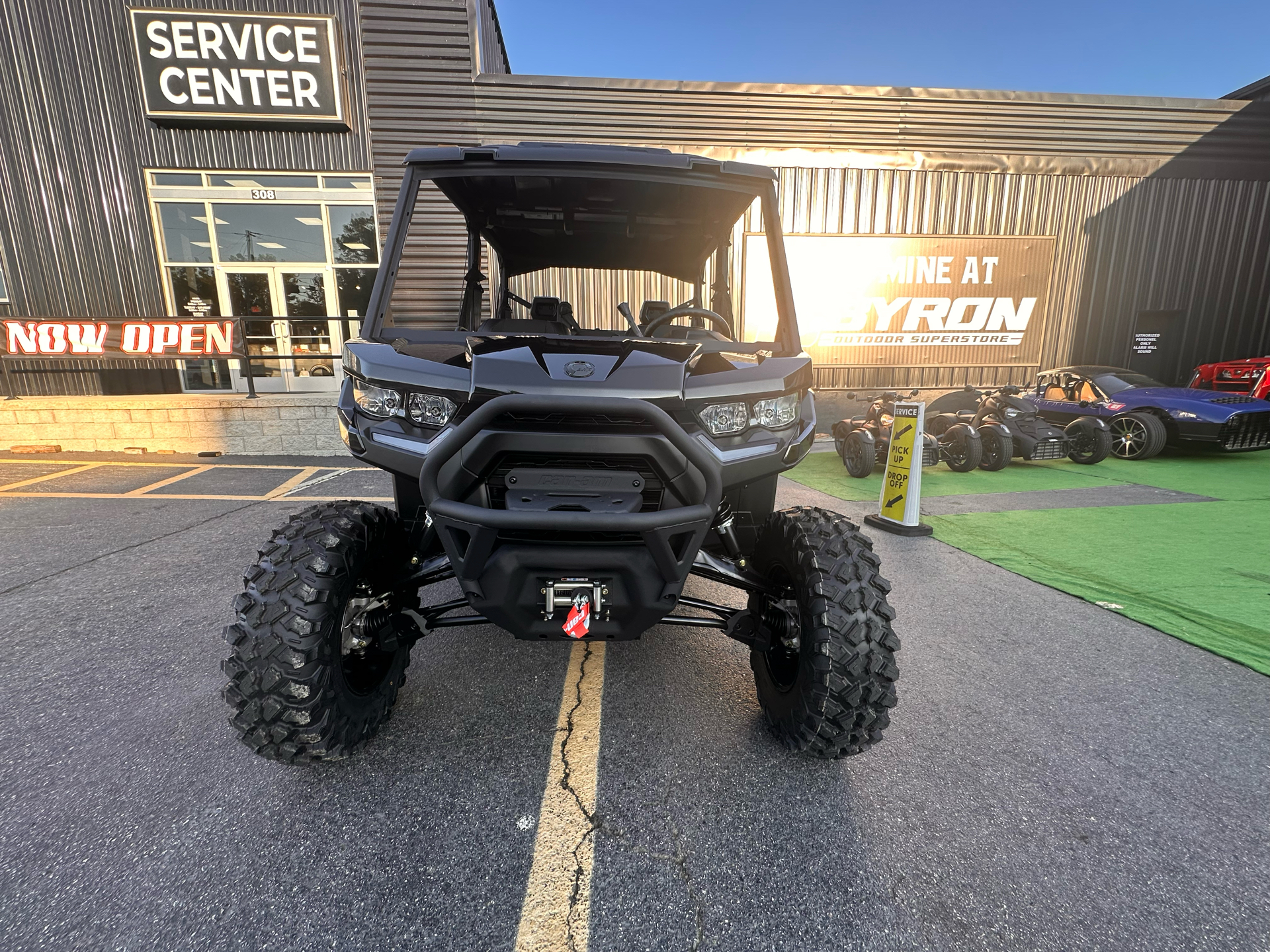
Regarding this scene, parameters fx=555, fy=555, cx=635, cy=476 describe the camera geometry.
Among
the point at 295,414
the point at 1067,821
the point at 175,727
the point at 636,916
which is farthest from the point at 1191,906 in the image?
the point at 295,414

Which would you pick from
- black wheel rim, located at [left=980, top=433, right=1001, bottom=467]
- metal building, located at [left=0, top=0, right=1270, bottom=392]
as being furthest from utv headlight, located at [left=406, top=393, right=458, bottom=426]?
metal building, located at [left=0, top=0, right=1270, bottom=392]

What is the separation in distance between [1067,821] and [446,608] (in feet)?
7.50

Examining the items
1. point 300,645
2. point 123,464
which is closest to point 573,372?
point 300,645

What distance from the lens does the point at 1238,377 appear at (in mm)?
9508

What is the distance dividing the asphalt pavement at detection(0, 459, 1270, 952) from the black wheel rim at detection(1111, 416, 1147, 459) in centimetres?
691

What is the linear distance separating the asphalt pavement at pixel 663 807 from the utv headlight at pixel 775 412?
1269 mm

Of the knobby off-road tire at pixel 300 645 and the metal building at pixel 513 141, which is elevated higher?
the metal building at pixel 513 141

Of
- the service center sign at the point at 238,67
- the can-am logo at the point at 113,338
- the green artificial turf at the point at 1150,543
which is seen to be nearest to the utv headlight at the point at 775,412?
the green artificial turf at the point at 1150,543

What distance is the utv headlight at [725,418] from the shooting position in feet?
5.89

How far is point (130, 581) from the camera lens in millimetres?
3680

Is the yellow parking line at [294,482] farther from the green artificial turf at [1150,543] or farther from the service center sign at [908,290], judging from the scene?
the service center sign at [908,290]

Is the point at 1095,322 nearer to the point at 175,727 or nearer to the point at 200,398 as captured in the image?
the point at 175,727

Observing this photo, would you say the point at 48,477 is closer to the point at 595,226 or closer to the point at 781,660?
the point at 595,226

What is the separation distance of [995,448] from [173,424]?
468 inches
